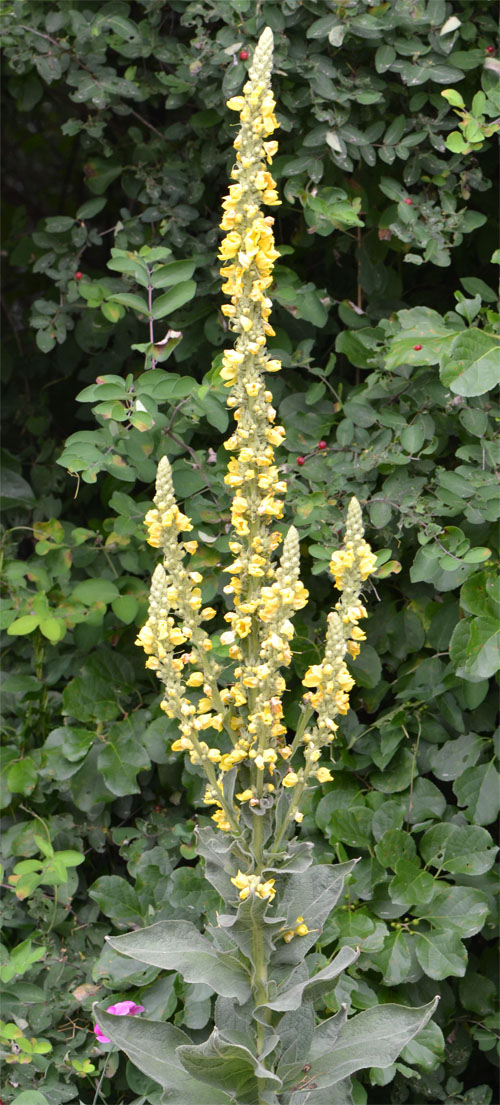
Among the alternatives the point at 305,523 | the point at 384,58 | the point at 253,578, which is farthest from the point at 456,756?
the point at 384,58

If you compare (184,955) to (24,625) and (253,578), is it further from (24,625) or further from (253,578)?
→ (24,625)

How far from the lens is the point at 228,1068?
1599 millimetres

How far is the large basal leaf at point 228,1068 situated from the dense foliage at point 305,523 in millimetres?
359

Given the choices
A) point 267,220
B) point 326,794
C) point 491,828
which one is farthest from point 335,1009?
point 267,220

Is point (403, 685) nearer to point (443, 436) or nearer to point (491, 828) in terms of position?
point (491, 828)

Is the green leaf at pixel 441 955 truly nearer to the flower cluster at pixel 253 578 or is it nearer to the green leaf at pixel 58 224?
the flower cluster at pixel 253 578

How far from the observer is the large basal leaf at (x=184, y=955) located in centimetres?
159

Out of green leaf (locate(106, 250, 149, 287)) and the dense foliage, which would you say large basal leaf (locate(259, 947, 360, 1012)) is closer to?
the dense foliage

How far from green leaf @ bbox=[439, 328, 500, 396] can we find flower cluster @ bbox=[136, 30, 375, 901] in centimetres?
58

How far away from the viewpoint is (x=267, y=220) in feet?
4.71

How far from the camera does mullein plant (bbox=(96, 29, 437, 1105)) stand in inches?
57.4

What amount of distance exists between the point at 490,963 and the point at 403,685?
64 cm

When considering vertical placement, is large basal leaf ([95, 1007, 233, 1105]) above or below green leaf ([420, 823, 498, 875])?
above

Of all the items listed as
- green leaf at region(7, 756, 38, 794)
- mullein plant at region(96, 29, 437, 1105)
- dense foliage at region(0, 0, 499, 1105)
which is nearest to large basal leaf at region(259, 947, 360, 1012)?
mullein plant at region(96, 29, 437, 1105)
